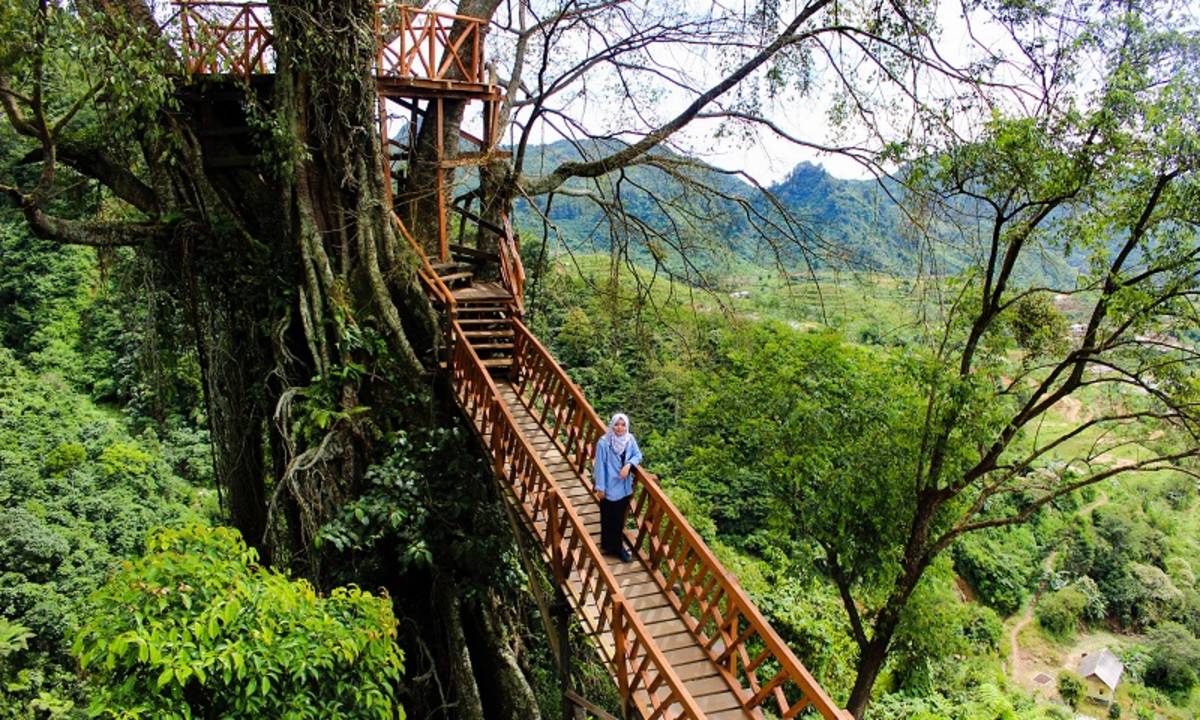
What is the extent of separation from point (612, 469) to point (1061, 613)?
1542 inches

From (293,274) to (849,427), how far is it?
820 cm

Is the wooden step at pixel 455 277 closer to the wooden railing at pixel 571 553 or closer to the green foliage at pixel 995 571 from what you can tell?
the wooden railing at pixel 571 553

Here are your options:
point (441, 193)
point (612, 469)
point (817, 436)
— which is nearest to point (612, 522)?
point (612, 469)

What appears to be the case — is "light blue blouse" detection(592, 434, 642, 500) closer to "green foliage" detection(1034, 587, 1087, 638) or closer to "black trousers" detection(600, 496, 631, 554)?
"black trousers" detection(600, 496, 631, 554)

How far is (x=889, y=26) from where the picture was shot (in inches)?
337

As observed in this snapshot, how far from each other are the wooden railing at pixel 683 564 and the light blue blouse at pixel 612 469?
0.46 ft

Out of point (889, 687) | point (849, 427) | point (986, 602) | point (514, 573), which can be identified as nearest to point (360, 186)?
point (514, 573)

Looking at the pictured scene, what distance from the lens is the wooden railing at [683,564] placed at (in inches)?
204

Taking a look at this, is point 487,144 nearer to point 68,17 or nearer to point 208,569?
point 68,17

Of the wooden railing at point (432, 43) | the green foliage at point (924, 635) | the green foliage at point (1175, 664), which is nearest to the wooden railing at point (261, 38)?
the wooden railing at point (432, 43)

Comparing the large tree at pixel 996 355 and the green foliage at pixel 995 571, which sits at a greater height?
the large tree at pixel 996 355

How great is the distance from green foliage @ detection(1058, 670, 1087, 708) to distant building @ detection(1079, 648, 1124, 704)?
0.44 metres

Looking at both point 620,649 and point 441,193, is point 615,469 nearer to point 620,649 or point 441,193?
point 620,649

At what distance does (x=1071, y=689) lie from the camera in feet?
104
